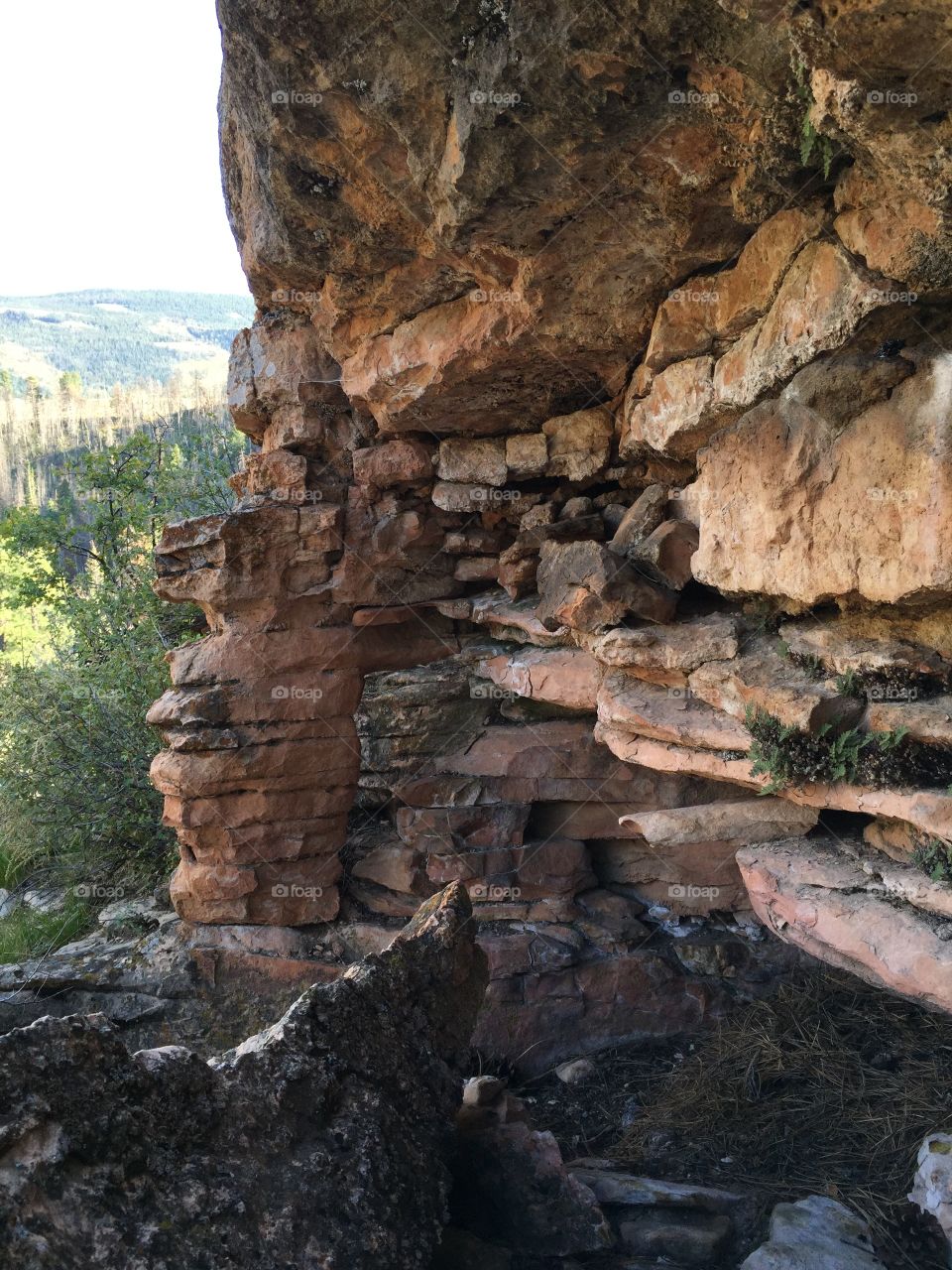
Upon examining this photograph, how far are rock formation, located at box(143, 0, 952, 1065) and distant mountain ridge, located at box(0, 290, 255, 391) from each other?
31593mm

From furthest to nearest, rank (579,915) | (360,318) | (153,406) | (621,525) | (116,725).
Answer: (153,406)
(116,725)
(579,915)
(360,318)
(621,525)

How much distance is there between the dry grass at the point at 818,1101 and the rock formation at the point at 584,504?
1.46 ft

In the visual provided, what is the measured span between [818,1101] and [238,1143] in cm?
331

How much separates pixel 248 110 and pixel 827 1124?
5633mm

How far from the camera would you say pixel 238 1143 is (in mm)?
3062

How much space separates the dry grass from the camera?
4.38 m

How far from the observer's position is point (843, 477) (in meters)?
3.63

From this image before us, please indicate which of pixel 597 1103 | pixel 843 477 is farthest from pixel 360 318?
pixel 597 1103

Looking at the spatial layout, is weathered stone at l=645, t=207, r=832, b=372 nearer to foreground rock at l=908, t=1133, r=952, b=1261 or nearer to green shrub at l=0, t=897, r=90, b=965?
foreground rock at l=908, t=1133, r=952, b=1261

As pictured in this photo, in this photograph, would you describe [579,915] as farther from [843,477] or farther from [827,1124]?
[843,477]

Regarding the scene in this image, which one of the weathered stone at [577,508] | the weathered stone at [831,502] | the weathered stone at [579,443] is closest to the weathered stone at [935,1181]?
the weathered stone at [831,502]

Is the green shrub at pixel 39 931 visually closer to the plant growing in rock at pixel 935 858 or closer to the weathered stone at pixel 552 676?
→ the weathered stone at pixel 552 676

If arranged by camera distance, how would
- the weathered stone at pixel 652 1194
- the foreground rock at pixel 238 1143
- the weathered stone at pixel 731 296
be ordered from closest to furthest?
the foreground rock at pixel 238 1143 < the weathered stone at pixel 731 296 < the weathered stone at pixel 652 1194

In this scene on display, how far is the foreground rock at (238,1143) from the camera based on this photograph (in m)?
2.64
